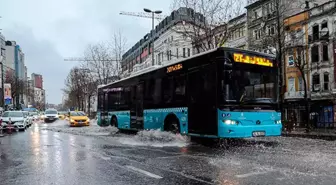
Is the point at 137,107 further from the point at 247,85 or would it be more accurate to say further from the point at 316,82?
the point at 316,82

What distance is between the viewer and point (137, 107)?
17.4m

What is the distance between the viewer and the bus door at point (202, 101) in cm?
1161

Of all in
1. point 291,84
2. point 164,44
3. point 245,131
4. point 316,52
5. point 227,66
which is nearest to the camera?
point 227,66

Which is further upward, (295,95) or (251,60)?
(251,60)

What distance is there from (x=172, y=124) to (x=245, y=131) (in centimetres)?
355

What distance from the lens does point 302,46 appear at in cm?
3641

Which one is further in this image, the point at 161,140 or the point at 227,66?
the point at 161,140

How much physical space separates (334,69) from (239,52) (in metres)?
26.2

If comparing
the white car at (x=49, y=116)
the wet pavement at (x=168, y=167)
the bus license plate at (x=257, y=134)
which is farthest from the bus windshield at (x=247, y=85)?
the white car at (x=49, y=116)

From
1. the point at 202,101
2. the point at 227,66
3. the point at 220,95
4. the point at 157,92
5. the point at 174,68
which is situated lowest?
the point at 202,101

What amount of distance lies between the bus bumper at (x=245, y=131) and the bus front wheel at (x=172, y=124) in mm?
2757

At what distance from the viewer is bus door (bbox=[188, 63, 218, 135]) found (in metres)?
11.6

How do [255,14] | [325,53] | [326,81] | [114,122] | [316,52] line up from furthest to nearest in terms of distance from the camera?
1. [255,14]
2. [316,52]
3. [325,53]
4. [326,81]
5. [114,122]

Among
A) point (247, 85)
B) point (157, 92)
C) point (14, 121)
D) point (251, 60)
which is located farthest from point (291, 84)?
point (247, 85)
